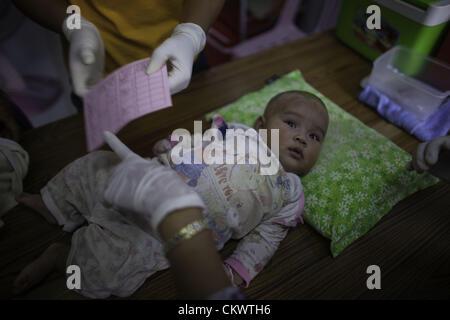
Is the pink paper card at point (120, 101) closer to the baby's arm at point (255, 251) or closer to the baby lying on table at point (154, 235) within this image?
the baby lying on table at point (154, 235)

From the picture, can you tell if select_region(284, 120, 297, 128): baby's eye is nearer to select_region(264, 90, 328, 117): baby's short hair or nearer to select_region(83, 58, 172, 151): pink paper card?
select_region(264, 90, 328, 117): baby's short hair

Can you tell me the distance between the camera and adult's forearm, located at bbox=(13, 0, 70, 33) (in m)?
1.04

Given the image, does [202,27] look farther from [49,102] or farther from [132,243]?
[49,102]

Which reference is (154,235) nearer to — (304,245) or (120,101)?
(120,101)

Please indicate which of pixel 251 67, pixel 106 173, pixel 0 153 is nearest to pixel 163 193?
pixel 106 173

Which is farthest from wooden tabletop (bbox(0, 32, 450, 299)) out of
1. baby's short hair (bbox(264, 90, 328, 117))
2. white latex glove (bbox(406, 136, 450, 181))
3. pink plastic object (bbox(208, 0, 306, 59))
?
pink plastic object (bbox(208, 0, 306, 59))

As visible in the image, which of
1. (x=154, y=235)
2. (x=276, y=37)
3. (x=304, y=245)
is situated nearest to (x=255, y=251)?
(x=304, y=245)

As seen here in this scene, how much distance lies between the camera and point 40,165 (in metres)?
1.24

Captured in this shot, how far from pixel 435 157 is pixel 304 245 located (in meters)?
0.57

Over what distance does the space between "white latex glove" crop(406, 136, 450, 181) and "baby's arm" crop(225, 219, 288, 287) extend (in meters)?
0.56

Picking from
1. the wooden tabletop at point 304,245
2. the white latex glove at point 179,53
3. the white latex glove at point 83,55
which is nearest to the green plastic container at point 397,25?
the wooden tabletop at point 304,245

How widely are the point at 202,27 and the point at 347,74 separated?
108cm

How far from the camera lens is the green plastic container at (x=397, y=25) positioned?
133 cm

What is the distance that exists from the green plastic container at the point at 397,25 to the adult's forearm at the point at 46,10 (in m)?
1.57
